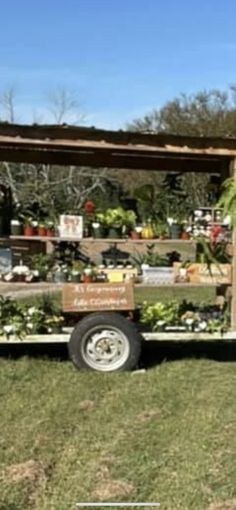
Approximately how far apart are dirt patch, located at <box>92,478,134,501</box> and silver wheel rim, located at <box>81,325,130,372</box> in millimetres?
2885

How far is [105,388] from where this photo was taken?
6898mm

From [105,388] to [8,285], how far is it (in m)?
1.58

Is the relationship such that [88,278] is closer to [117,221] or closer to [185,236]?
[117,221]

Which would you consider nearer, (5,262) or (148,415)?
(148,415)

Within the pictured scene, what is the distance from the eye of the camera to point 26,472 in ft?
15.6

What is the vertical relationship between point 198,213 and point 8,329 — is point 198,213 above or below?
above

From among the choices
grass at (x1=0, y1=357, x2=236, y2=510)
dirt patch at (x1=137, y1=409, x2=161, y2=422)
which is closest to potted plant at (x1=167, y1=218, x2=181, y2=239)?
grass at (x1=0, y1=357, x2=236, y2=510)

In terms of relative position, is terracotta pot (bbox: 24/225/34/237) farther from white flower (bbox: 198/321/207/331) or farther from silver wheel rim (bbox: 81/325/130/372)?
white flower (bbox: 198/321/207/331)

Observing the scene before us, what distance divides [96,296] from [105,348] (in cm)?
48

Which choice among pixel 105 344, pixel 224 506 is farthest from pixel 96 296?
pixel 224 506

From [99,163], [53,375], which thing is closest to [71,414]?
[53,375]

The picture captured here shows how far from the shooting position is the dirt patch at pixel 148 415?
5918 millimetres

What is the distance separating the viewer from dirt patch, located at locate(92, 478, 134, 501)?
4.43 metres

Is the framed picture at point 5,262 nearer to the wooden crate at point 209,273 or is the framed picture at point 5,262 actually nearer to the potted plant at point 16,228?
the potted plant at point 16,228
